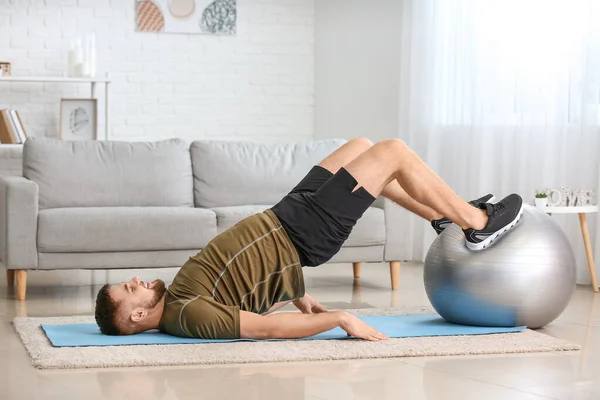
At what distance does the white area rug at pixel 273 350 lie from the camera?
3.39 m

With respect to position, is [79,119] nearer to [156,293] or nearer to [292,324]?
[156,293]

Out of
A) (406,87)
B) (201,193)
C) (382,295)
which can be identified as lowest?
(382,295)

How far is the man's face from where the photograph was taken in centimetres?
365

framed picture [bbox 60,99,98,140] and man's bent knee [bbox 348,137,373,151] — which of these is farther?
framed picture [bbox 60,99,98,140]

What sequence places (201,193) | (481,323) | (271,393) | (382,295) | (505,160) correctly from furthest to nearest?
(505,160) < (201,193) < (382,295) < (481,323) < (271,393)

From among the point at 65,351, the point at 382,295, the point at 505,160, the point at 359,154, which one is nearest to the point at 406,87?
the point at 505,160

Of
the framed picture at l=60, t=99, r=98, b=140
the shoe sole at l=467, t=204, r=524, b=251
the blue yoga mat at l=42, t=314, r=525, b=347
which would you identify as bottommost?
the blue yoga mat at l=42, t=314, r=525, b=347

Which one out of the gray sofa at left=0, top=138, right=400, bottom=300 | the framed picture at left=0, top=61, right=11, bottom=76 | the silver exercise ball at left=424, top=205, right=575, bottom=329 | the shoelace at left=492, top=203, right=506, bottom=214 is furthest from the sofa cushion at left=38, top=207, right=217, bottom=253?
the framed picture at left=0, top=61, right=11, bottom=76

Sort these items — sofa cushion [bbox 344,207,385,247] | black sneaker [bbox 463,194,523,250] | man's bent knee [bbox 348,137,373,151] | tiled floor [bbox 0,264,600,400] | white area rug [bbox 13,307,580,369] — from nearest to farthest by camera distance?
tiled floor [bbox 0,264,600,400] → white area rug [bbox 13,307,580,369] → black sneaker [bbox 463,194,523,250] → man's bent knee [bbox 348,137,373,151] → sofa cushion [bbox 344,207,385,247]

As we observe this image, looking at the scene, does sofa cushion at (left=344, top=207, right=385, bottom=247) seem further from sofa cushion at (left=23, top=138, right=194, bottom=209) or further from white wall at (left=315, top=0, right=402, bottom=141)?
white wall at (left=315, top=0, right=402, bottom=141)

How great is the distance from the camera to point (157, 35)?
777 cm

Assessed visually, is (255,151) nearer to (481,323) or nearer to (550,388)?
(481,323)

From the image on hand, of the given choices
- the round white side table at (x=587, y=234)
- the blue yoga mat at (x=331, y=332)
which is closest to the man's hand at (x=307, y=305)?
the blue yoga mat at (x=331, y=332)

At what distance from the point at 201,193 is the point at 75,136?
6.07 ft
